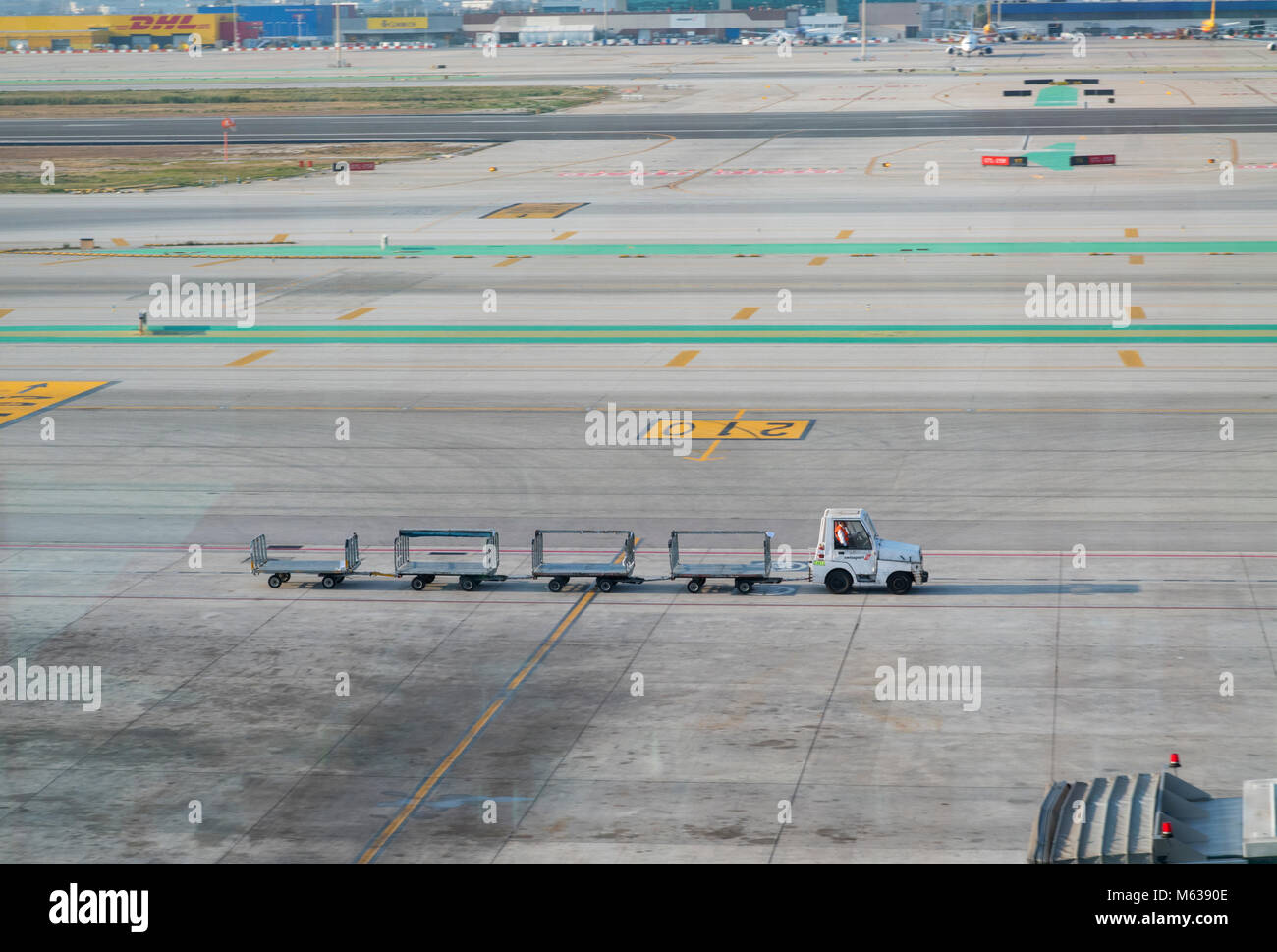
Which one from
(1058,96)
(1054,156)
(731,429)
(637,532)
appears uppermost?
(1058,96)

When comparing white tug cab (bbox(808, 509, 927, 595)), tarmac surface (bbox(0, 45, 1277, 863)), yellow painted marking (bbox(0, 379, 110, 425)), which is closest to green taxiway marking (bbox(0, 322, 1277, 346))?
tarmac surface (bbox(0, 45, 1277, 863))

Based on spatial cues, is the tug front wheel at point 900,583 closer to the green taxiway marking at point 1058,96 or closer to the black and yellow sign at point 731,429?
the black and yellow sign at point 731,429

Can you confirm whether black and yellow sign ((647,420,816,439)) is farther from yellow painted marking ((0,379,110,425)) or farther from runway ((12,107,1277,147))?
runway ((12,107,1277,147))

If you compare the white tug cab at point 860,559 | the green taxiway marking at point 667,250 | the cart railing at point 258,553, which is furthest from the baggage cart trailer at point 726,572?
the green taxiway marking at point 667,250

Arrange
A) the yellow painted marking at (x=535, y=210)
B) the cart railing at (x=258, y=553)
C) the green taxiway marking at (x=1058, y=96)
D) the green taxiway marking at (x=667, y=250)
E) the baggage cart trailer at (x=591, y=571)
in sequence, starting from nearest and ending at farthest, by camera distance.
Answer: the baggage cart trailer at (x=591, y=571), the cart railing at (x=258, y=553), the green taxiway marking at (x=667, y=250), the yellow painted marking at (x=535, y=210), the green taxiway marking at (x=1058, y=96)

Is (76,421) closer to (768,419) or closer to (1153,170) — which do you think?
(768,419)

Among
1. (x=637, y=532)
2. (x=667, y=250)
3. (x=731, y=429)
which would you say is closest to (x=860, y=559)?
(x=637, y=532)

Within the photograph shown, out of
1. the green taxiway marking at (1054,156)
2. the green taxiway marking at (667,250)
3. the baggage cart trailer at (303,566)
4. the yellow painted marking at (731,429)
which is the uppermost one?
the green taxiway marking at (1054,156)

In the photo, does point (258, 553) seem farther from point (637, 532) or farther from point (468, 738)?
point (468, 738)
